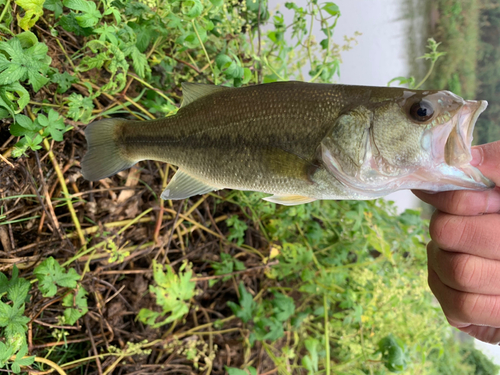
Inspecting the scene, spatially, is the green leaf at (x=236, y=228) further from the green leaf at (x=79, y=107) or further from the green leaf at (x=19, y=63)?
the green leaf at (x=19, y=63)

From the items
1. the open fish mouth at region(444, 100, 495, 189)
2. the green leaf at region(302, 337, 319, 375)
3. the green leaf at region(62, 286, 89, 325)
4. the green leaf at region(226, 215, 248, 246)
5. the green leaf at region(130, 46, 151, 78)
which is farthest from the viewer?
the green leaf at region(226, 215, 248, 246)

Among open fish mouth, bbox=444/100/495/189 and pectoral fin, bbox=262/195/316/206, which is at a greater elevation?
open fish mouth, bbox=444/100/495/189

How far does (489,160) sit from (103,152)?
3.34ft

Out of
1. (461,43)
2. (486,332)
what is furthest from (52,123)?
(461,43)

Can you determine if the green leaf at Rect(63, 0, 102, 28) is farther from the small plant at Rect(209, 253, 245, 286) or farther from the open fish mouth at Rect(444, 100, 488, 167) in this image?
the small plant at Rect(209, 253, 245, 286)

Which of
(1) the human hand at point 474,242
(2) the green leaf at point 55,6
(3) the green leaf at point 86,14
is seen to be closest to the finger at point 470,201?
(1) the human hand at point 474,242

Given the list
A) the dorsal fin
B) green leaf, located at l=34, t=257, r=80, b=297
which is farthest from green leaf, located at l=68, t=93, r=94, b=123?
green leaf, located at l=34, t=257, r=80, b=297

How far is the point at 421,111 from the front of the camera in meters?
0.70

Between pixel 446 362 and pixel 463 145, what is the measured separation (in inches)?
89.2

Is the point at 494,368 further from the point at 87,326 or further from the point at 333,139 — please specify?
the point at 87,326

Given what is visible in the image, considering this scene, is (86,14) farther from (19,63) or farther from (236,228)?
(236,228)

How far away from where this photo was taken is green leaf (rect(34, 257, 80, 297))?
3.32 ft

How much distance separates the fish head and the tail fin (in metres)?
0.62

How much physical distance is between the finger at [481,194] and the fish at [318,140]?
0.03m
